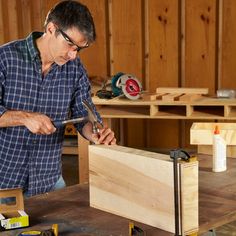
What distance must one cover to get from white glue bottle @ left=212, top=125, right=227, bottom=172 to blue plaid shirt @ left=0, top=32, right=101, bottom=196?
2.22 feet

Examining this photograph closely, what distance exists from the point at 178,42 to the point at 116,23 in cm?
71

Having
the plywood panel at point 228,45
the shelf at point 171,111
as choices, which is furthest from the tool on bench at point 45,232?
the plywood panel at point 228,45

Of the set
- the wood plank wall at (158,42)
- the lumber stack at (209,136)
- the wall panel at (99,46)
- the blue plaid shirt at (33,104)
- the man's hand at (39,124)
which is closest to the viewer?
the man's hand at (39,124)

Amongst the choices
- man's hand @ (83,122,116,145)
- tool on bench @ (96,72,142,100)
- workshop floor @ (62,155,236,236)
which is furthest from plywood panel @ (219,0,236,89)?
man's hand @ (83,122,116,145)

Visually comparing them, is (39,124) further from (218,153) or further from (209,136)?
(209,136)

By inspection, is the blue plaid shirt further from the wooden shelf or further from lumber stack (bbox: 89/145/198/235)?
the wooden shelf

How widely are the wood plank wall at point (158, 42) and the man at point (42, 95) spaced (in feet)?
9.14

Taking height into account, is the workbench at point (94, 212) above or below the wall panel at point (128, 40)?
below

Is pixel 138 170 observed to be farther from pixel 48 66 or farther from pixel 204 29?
pixel 204 29

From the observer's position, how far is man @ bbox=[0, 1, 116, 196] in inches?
86.1

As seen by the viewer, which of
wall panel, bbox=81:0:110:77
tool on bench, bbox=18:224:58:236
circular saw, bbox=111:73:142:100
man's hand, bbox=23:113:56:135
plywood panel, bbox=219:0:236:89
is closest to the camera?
tool on bench, bbox=18:224:58:236

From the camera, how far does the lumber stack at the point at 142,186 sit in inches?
72.2

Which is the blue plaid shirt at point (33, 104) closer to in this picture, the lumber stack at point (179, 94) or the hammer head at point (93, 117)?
the hammer head at point (93, 117)

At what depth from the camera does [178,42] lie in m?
5.28
